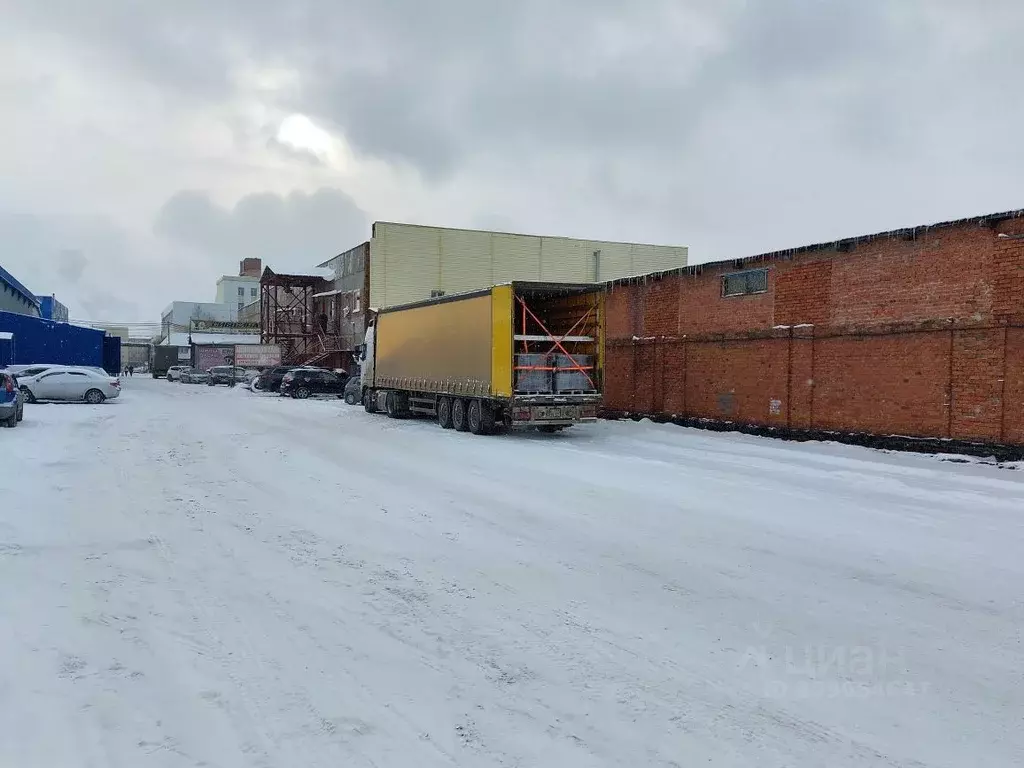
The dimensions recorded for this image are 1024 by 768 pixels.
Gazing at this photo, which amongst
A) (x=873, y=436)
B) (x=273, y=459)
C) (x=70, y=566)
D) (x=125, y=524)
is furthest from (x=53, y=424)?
(x=873, y=436)

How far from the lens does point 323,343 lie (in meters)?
54.3

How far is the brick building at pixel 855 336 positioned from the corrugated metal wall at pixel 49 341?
33417mm

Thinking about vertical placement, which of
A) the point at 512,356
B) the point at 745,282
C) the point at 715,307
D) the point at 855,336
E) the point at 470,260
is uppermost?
the point at 470,260

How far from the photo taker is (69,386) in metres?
28.5

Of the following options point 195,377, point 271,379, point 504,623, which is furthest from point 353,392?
point 195,377

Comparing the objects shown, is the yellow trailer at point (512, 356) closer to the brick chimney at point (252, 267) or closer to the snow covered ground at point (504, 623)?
the snow covered ground at point (504, 623)

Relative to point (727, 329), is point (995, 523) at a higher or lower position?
lower

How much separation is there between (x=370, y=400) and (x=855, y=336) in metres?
16.0

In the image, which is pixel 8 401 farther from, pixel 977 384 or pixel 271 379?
pixel 271 379

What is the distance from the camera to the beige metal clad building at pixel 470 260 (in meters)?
46.6

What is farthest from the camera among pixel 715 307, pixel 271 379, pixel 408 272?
pixel 408 272

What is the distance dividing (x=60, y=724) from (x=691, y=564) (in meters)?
5.04

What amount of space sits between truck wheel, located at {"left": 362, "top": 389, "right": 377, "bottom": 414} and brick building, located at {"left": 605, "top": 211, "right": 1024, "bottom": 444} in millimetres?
9026

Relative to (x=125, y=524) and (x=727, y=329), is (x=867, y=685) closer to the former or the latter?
(x=125, y=524)
